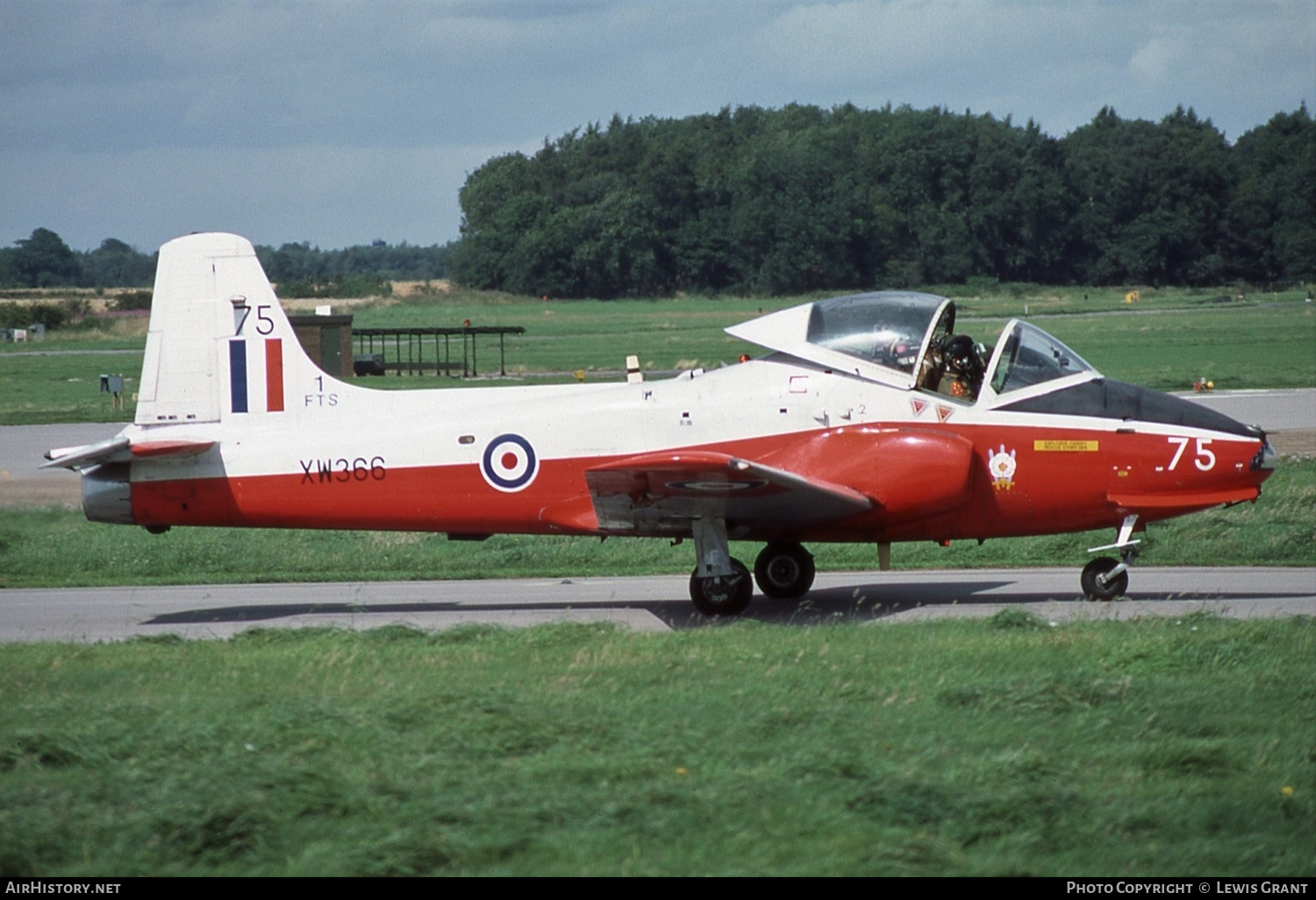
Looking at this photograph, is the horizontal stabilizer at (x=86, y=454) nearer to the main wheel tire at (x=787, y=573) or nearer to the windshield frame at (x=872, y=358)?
the main wheel tire at (x=787, y=573)

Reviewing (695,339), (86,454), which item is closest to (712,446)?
(86,454)

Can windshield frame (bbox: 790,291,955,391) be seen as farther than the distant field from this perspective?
No

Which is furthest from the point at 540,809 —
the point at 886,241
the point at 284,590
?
the point at 886,241

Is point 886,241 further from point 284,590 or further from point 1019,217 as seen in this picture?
point 284,590

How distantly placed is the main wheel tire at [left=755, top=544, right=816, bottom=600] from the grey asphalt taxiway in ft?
0.44

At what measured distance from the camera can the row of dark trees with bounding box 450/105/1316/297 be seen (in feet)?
317

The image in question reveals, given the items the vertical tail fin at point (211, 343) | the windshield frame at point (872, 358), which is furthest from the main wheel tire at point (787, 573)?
the vertical tail fin at point (211, 343)

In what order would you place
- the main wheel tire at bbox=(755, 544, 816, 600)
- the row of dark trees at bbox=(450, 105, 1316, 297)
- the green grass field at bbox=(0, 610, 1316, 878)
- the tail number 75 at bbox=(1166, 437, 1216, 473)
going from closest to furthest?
1. the green grass field at bbox=(0, 610, 1316, 878)
2. the tail number 75 at bbox=(1166, 437, 1216, 473)
3. the main wheel tire at bbox=(755, 544, 816, 600)
4. the row of dark trees at bbox=(450, 105, 1316, 297)

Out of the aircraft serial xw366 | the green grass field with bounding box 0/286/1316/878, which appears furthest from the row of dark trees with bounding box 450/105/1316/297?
the green grass field with bounding box 0/286/1316/878

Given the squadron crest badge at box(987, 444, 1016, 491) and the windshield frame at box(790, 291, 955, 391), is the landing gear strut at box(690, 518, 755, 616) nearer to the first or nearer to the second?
the windshield frame at box(790, 291, 955, 391)

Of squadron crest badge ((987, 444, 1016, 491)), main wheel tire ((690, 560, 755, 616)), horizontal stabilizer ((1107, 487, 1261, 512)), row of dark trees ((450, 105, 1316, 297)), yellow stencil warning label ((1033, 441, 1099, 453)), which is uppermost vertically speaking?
row of dark trees ((450, 105, 1316, 297))

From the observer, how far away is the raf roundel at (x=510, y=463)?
12.3 m

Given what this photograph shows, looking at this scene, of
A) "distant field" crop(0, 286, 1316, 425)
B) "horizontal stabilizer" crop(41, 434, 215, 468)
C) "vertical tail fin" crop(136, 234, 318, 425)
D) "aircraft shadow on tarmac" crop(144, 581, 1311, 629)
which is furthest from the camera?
"distant field" crop(0, 286, 1316, 425)

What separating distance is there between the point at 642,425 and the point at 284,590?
4744 millimetres
